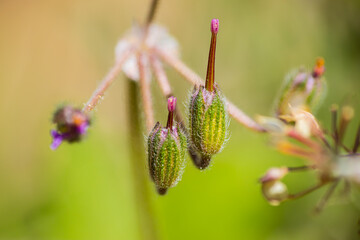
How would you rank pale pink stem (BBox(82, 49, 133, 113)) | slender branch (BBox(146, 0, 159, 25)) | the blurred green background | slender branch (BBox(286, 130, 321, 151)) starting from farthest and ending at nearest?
the blurred green background < slender branch (BBox(146, 0, 159, 25)) < pale pink stem (BBox(82, 49, 133, 113)) < slender branch (BBox(286, 130, 321, 151))

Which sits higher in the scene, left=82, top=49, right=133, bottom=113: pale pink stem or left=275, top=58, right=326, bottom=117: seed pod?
left=82, top=49, right=133, bottom=113: pale pink stem

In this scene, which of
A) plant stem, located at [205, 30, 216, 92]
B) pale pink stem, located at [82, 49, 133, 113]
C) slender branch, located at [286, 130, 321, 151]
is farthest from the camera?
pale pink stem, located at [82, 49, 133, 113]

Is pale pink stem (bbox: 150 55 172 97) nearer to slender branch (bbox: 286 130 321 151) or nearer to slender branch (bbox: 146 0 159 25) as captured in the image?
slender branch (bbox: 146 0 159 25)

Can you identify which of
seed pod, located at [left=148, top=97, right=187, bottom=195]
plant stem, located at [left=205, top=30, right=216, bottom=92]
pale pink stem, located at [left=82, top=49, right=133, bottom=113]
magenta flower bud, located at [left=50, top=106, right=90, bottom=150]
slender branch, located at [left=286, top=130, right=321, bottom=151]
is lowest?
slender branch, located at [left=286, top=130, right=321, bottom=151]

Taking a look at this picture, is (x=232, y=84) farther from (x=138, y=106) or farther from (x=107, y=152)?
(x=138, y=106)

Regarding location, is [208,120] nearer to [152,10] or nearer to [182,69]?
[182,69]

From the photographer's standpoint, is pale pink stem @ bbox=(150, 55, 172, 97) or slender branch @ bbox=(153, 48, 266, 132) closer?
slender branch @ bbox=(153, 48, 266, 132)

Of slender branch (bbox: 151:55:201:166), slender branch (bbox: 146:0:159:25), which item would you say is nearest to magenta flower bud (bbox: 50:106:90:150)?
slender branch (bbox: 151:55:201:166)
